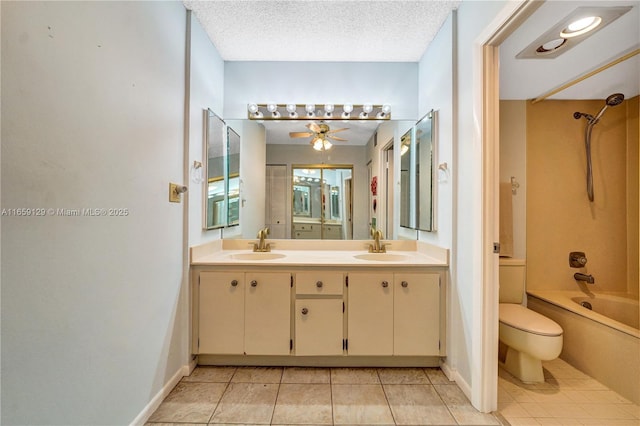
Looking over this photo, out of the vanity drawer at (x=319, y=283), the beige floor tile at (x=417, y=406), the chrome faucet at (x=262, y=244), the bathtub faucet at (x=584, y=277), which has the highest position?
the chrome faucet at (x=262, y=244)

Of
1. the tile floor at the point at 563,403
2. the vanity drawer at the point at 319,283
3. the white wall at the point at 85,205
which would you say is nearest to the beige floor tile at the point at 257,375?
the white wall at the point at 85,205

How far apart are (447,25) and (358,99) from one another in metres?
0.80

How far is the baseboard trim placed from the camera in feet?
4.30

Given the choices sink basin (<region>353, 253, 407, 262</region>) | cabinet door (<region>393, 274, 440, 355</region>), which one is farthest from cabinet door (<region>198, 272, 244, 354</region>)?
cabinet door (<region>393, 274, 440, 355</region>)

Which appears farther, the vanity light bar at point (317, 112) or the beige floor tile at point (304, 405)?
the vanity light bar at point (317, 112)

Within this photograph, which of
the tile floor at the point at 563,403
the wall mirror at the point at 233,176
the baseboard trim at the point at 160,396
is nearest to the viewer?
the baseboard trim at the point at 160,396

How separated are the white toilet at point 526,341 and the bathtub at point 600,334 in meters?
0.34

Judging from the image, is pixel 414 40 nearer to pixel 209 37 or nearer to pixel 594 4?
pixel 594 4

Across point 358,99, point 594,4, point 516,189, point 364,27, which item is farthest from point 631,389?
point 364,27

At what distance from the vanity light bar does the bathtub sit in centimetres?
204

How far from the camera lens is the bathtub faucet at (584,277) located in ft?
7.41

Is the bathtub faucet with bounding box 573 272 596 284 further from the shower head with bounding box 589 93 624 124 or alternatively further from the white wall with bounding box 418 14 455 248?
the white wall with bounding box 418 14 455 248

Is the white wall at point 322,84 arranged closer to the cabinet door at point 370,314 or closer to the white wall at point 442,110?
the white wall at point 442,110

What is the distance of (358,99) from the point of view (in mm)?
2322
